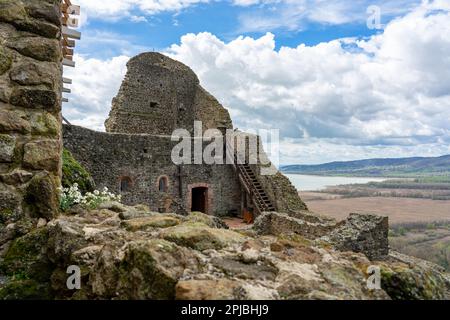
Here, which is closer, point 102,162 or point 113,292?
point 113,292

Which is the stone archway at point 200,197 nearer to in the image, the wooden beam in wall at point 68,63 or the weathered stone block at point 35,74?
the wooden beam in wall at point 68,63

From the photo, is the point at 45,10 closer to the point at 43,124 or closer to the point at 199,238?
the point at 43,124

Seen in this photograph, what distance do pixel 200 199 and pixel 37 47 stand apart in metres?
16.2

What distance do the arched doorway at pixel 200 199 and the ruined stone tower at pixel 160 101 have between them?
4.27m

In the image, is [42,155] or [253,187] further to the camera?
[253,187]

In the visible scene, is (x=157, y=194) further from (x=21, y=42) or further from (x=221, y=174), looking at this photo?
(x=21, y=42)

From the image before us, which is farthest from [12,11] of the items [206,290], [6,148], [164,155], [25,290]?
[164,155]

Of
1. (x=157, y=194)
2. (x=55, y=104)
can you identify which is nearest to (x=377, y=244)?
(x=55, y=104)

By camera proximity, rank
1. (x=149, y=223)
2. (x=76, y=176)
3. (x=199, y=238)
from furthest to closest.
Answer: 1. (x=76, y=176)
2. (x=149, y=223)
3. (x=199, y=238)

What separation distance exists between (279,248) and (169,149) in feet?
47.6

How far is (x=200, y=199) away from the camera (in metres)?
19.7

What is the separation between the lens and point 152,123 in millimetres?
23172

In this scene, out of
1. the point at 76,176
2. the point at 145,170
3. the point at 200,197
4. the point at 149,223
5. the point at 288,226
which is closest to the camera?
the point at 149,223

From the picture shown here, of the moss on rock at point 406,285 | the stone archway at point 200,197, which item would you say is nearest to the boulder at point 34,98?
the moss on rock at point 406,285
